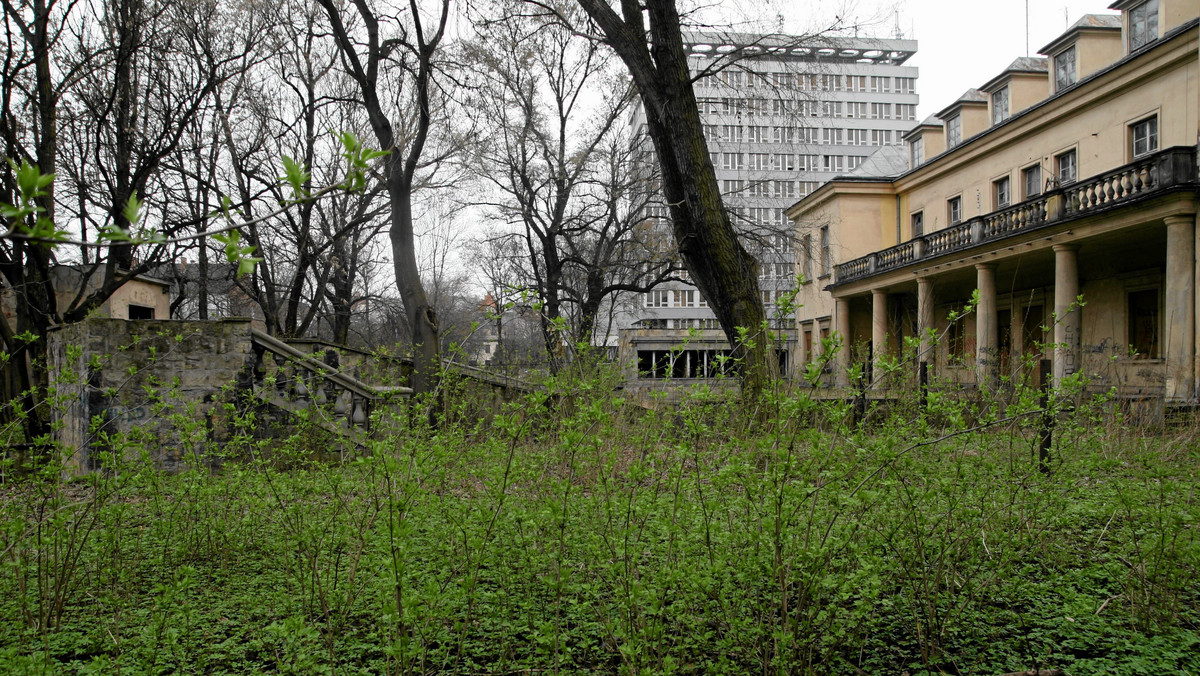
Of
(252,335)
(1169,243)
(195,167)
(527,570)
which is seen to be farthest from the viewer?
(195,167)

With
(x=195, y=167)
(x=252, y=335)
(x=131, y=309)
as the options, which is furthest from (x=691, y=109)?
(x=131, y=309)

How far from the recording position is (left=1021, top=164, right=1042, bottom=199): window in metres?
19.2

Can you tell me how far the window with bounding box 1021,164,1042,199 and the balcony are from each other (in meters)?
1.82

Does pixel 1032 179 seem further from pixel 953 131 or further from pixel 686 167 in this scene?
pixel 686 167

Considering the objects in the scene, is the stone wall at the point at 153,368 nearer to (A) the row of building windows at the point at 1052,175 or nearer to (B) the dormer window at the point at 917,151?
(A) the row of building windows at the point at 1052,175

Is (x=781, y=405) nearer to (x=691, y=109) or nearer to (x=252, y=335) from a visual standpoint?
(x=691, y=109)

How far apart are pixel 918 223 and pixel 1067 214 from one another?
10468 millimetres

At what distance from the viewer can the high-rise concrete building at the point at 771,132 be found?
10156 millimetres

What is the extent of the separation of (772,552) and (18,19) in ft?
43.2

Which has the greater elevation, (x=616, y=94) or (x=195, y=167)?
(x=616, y=94)

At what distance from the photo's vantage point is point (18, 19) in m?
10.3

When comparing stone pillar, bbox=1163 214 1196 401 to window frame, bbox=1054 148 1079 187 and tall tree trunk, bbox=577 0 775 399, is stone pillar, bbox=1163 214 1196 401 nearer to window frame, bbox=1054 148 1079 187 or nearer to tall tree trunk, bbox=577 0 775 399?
window frame, bbox=1054 148 1079 187

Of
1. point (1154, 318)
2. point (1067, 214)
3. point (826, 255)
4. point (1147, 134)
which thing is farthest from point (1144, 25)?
point (826, 255)

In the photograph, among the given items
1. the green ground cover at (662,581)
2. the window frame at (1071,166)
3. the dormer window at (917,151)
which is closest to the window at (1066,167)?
the window frame at (1071,166)
